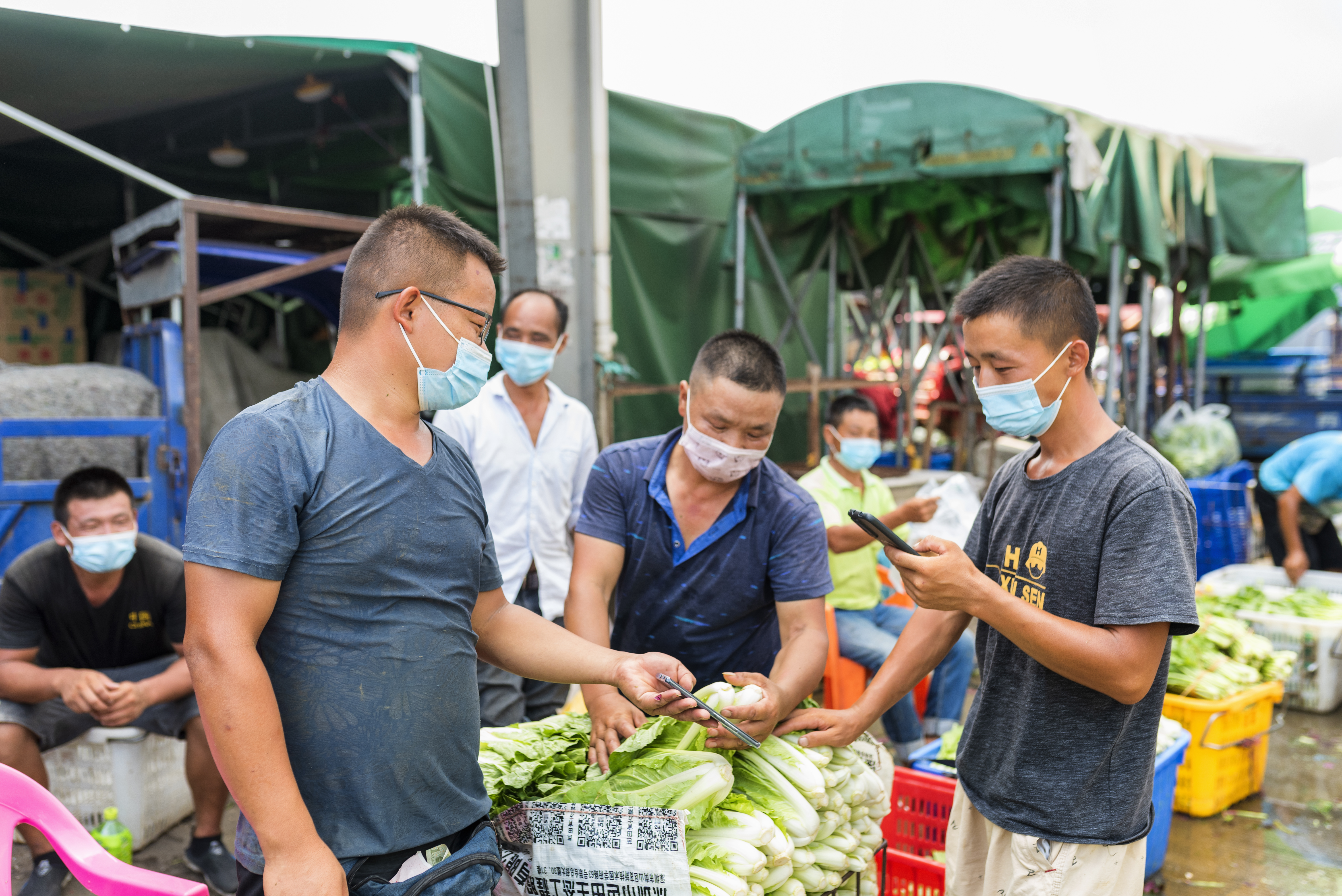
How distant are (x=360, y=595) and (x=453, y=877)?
55 centimetres

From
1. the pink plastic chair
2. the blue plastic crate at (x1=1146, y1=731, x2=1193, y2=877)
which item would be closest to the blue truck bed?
the pink plastic chair

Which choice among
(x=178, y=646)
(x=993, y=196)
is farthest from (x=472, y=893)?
(x=993, y=196)

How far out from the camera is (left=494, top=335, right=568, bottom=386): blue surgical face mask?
3.90 m

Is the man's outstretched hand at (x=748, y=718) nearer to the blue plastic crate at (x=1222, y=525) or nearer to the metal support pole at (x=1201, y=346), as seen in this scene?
the blue plastic crate at (x=1222, y=525)

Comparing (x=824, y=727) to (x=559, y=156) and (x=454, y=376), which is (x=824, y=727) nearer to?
(x=454, y=376)

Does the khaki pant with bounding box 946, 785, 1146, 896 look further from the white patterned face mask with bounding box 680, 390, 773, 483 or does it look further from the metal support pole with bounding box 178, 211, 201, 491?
the metal support pole with bounding box 178, 211, 201, 491

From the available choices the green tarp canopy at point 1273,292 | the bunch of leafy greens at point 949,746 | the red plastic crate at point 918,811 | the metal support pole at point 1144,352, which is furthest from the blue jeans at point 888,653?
the green tarp canopy at point 1273,292

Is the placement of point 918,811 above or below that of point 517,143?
below

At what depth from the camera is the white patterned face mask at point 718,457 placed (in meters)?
2.59

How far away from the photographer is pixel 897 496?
23.3 feet

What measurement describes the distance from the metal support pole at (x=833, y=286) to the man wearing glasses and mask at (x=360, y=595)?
6.59m

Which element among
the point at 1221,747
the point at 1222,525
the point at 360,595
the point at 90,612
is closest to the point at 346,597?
the point at 360,595

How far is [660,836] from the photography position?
5.90 ft

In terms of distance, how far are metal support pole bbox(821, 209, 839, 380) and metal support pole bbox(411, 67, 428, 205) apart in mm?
3735
